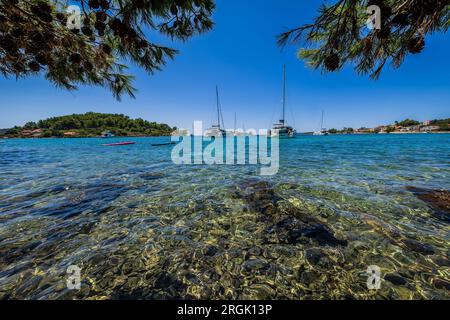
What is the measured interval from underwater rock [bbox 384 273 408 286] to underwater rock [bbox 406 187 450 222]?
2365 mm

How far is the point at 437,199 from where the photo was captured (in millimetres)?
4117

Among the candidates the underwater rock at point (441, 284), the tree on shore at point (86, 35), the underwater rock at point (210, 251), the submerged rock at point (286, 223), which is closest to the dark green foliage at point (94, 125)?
the tree on shore at point (86, 35)

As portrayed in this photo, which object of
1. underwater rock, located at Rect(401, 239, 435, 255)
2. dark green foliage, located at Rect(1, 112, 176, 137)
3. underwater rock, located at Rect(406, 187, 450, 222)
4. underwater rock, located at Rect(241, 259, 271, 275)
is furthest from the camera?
dark green foliage, located at Rect(1, 112, 176, 137)

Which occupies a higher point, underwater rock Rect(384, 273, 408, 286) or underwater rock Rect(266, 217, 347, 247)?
underwater rock Rect(266, 217, 347, 247)

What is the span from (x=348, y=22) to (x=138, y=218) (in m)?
5.79

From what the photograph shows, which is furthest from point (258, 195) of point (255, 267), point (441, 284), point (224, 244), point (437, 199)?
point (437, 199)

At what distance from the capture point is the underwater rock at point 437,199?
343 cm

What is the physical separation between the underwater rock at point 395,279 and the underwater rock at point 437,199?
7.76 ft

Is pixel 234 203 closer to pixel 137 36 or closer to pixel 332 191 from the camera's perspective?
pixel 332 191

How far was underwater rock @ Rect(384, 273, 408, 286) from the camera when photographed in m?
1.99

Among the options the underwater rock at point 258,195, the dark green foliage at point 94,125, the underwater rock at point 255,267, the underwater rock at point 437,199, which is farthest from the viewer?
the dark green foliage at point 94,125

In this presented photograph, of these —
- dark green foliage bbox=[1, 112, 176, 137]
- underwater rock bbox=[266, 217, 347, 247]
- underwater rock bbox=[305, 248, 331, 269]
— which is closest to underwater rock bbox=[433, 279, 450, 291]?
underwater rock bbox=[266, 217, 347, 247]

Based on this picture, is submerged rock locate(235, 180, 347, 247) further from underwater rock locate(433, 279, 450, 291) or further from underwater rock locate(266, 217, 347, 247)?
underwater rock locate(433, 279, 450, 291)

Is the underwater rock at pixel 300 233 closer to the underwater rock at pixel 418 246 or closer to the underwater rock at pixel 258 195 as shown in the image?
the underwater rock at pixel 258 195
